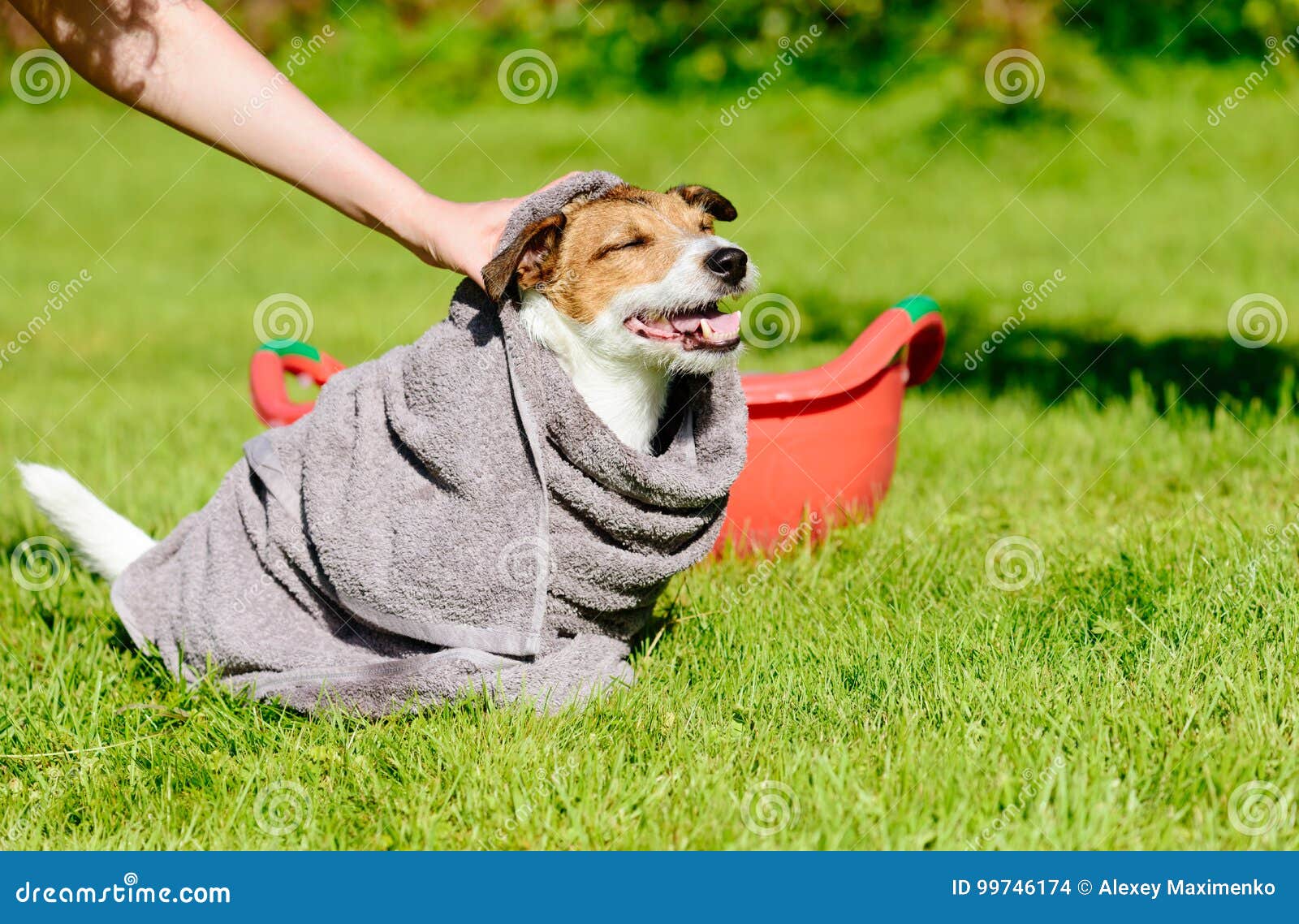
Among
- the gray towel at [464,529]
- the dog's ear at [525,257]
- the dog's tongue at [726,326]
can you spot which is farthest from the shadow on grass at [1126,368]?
the dog's ear at [525,257]

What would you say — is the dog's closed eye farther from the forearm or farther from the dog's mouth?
the forearm

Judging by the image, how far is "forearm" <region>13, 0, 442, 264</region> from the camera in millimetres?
2959

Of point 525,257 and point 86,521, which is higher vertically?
point 525,257

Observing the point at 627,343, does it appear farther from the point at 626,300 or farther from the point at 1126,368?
the point at 1126,368

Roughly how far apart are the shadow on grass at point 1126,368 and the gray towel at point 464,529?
3.02 metres

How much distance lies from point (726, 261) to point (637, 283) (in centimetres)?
22

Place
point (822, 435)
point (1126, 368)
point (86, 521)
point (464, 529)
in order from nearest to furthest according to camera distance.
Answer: point (464, 529)
point (86, 521)
point (822, 435)
point (1126, 368)

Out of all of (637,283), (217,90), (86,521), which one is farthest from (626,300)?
(86,521)

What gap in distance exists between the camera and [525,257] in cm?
288

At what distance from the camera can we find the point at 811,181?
11.2 metres

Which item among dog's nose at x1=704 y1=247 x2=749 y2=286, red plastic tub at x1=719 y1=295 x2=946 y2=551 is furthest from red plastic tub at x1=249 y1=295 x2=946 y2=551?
dog's nose at x1=704 y1=247 x2=749 y2=286

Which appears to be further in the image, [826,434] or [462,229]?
[826,434]

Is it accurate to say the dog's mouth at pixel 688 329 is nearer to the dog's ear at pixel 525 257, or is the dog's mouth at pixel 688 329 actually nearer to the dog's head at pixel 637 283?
the dog's head at pixel 637 283
